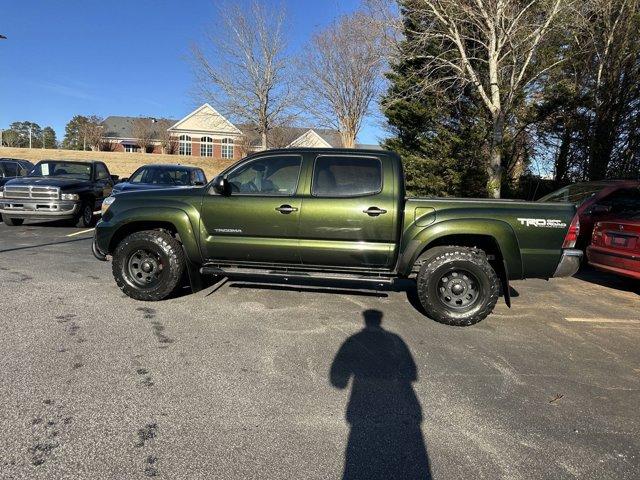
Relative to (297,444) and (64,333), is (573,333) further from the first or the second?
(64,333)

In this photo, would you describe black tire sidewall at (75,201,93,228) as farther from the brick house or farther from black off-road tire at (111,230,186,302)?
the brick house

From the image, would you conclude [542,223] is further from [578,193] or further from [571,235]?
[578,193]

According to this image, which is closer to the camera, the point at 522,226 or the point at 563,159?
the point at 522,226

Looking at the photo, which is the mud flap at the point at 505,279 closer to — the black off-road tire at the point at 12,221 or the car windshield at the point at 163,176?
the car windshield at the point at 163,176

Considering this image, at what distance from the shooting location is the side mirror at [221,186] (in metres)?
5.27

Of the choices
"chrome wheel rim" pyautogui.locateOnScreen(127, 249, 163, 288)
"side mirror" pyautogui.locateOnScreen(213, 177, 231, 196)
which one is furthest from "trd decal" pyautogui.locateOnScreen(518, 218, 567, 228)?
"chrome wheel rim" pyautogui.locateOnScreen(127, 249, 163, 288)

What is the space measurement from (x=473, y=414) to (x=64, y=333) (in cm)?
387

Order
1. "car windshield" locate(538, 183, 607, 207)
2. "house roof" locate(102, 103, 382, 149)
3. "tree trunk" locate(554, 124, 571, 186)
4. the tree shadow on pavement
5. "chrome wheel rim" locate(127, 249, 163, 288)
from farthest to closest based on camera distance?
"house roof" locate(102, 103, 382, 149)
"tree trunk" locate(554, 124, 571, 186)
"car windshield" locate(538, 183, 607, 207)
the tree shadow on pavement
"chrome wheel rim" locate(127, 249, 163, 288)

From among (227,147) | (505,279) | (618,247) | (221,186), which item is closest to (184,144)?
→ (227,147)

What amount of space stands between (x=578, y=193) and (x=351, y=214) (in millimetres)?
6586

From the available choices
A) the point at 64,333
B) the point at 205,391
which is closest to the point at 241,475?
the point at 205,391

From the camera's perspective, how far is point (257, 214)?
5188 millimetres

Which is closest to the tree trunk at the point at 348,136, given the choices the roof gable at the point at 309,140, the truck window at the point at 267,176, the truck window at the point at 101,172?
the roof gable at the point at 309,140

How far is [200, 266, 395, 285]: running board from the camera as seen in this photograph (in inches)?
197
